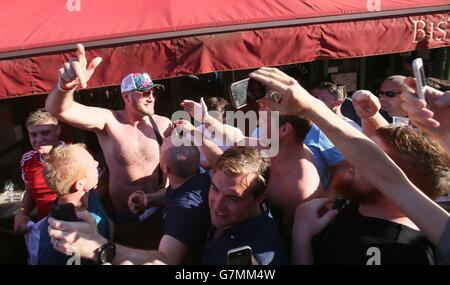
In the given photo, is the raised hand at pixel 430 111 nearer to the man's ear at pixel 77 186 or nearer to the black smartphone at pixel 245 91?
the black smartphone at pixel 245 91

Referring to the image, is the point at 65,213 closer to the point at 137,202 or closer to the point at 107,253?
the point at 107,253

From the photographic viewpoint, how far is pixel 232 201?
163 cm

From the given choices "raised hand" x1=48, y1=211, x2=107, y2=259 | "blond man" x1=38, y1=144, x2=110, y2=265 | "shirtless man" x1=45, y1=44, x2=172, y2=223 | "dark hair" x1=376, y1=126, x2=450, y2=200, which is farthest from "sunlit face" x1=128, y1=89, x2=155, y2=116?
"dark hair" x1=376, y1=126, x2=450, y2=200

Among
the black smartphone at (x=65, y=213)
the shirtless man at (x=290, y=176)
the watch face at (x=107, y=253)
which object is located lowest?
the shirtless man at (x=290, y=176)

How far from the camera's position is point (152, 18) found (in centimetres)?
369

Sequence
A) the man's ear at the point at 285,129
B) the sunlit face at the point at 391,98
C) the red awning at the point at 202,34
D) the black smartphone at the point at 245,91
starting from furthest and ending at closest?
the red awning at the point at 202,34 → the sunlit face at the point at 391,98 → the man's ear at the point at 285,129 → the black smartphone at the point at 245,91

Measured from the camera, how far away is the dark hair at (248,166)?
163 centimetres

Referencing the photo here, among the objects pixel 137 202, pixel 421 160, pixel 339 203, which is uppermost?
pixel 421 160

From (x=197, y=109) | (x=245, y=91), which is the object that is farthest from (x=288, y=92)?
(x=197, y=109)

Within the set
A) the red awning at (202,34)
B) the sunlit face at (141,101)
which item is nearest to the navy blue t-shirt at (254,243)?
the sunlit face at (141,101)

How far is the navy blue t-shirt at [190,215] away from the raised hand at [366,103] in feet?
2.62

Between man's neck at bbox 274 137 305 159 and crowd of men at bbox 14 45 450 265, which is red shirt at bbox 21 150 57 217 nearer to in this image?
crowd of men at bbox 14 45 450 265

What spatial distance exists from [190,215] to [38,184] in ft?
5.08
